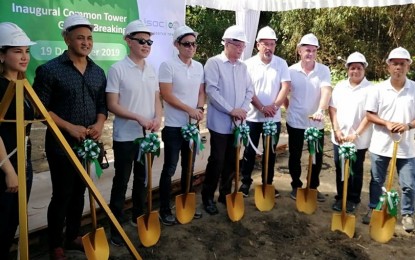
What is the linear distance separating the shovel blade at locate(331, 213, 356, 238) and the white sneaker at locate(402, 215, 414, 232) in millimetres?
536

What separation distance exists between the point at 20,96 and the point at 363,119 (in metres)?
3.03

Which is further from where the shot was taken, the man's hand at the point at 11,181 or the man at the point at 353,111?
the man at the point at 353,111

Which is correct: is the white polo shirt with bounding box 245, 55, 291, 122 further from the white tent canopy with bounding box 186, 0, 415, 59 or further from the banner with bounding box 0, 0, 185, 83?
the white tent canopy with bounding box 186, 0, 415, 59

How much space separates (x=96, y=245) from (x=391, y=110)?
277 centimetres

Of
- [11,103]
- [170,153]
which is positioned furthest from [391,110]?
[11,103]

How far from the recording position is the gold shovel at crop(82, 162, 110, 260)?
9.27 ft

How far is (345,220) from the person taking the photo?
3.66 metres

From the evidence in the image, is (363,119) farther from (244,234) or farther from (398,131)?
(244,234)

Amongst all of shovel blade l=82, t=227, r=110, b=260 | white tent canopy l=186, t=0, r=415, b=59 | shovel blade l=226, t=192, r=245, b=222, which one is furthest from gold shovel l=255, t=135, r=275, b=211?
white tent canopy l=186, t=0, r=415, b=59

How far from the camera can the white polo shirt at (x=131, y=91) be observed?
121 inches

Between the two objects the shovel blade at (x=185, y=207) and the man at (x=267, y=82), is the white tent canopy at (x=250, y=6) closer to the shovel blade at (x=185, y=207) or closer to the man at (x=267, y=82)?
the man at (x=267, y=82)

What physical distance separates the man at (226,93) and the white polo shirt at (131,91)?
2.26 ft

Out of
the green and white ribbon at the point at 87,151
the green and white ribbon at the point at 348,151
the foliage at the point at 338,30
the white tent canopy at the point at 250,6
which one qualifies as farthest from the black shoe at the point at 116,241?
the foliage at the point at 338,30

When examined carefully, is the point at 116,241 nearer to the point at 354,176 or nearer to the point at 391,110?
the point at 354,176
